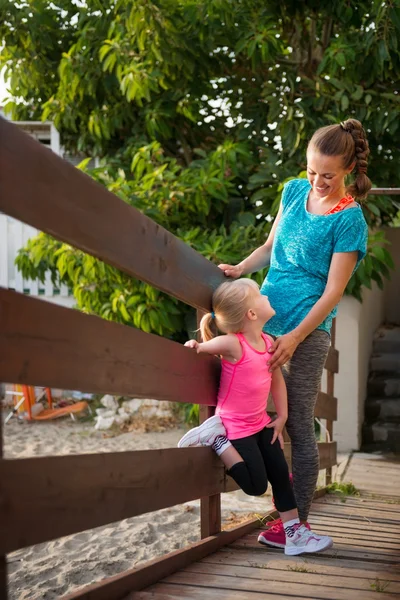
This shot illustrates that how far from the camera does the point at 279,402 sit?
280 cm

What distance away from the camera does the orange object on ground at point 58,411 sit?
8.03m

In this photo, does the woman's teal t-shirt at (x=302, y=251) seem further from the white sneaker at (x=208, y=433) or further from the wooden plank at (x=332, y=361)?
the wooden plank at (x=332, y=361)

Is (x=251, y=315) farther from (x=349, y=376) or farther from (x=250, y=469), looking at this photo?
(x=349, y=376)

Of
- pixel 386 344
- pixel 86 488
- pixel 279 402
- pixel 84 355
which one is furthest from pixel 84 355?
pixel 386 344

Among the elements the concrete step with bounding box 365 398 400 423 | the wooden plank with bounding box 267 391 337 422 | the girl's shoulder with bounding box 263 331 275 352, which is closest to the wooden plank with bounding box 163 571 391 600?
the girl's shoulder with bounding box 263 331 275 352

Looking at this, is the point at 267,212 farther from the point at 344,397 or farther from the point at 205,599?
the point at 205,599

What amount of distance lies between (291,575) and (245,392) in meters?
0.59

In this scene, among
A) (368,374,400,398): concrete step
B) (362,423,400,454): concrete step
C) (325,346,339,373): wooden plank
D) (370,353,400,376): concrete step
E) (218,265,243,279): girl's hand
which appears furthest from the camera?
(370,353,400,376): concrete step

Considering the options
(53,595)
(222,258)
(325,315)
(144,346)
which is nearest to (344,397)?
(222,258)

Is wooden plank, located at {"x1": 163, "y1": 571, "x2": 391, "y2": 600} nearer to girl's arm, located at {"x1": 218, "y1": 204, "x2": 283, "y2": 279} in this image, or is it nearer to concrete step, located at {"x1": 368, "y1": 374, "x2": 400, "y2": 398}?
girl's arm, located at {"x1": 218, "y1": 204, "x2": 283, "y2": 279}

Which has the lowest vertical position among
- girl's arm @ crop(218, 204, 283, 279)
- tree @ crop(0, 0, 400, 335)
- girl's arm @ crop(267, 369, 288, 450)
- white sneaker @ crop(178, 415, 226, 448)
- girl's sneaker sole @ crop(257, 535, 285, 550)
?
girl's sneaker sole @ crop(257, 535, 285, 550)

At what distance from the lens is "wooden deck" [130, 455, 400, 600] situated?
220cm

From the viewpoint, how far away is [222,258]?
6.31 m

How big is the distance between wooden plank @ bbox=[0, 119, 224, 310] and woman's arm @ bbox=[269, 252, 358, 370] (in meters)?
0.33
